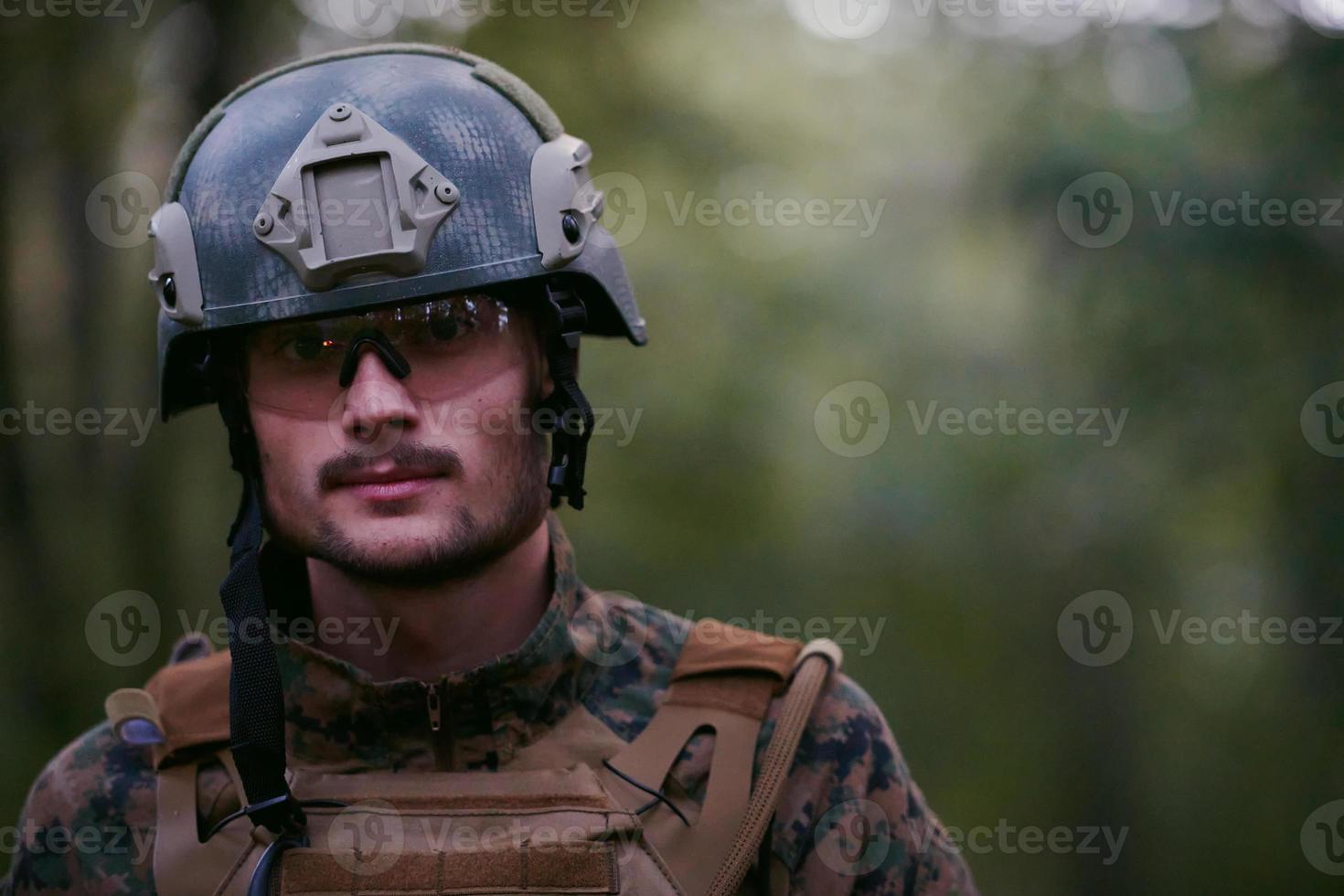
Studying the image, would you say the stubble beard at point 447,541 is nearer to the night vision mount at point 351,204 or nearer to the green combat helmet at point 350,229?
the green combat helmet at point 350,229

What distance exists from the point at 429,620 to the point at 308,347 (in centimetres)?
63

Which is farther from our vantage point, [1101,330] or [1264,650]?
[1264,650]

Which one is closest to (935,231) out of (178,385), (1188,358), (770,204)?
(770,204)

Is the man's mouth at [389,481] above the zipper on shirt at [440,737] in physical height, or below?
above

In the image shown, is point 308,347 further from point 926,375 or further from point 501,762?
point 926,375

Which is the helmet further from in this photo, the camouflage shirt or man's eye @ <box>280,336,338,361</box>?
the camouflage shirt

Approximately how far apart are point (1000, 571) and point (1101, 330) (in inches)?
92.2

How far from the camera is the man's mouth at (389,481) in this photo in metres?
2.61

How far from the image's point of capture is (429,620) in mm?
2816

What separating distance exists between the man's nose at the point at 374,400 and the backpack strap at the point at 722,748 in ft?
2.69

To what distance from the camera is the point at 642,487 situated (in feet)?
32.4

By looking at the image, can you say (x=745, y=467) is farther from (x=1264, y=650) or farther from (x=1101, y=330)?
(x=1264, y=650)

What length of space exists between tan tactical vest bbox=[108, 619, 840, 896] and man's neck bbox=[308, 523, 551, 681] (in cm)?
25

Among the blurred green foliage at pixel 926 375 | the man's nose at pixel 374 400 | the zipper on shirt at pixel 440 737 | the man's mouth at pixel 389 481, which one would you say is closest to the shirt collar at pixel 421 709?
the zipper on shirt at pixel 440 737
